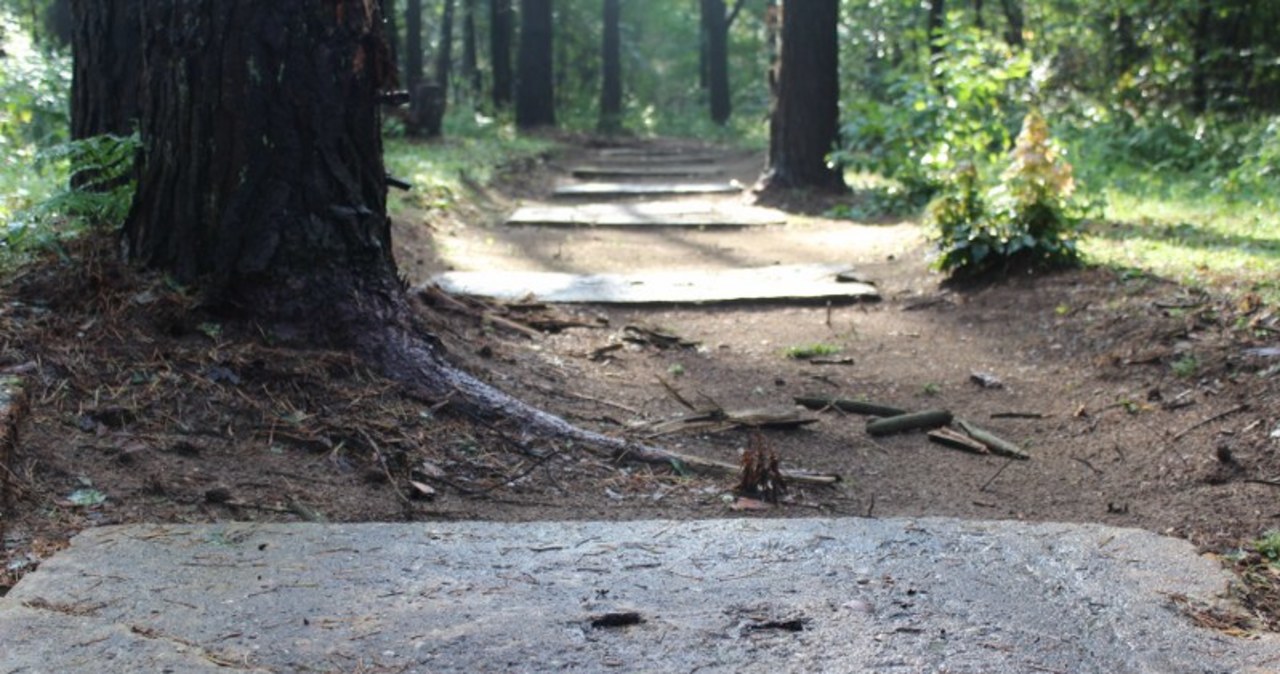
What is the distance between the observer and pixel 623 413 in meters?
5.27

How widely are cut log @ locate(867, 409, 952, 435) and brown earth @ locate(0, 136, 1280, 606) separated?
84 mm

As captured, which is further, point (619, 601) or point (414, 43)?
point (414, 43)

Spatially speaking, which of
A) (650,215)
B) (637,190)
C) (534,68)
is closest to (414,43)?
(534,68)

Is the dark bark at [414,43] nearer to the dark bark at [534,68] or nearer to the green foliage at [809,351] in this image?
the dark bark at [534,68]

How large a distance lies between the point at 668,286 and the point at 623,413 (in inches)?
119

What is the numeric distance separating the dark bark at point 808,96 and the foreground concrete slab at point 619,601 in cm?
946

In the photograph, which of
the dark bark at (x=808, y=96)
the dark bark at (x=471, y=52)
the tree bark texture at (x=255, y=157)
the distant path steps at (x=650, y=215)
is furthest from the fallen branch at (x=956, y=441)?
the dark bark at (x=471, y=52)

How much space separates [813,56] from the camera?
12711 mm

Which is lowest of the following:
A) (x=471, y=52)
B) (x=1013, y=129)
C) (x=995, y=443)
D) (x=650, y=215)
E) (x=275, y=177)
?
(x=995, y=443)

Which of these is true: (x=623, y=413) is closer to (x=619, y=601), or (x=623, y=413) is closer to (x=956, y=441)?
(x=956, y=441)

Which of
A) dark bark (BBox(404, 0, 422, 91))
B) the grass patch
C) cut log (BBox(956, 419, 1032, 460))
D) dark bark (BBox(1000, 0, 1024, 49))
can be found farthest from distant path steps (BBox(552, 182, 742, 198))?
cut log (BBox(956, 419, 1032, 460))

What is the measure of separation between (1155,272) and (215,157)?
496cm

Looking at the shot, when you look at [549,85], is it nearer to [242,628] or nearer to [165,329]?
[165,329]

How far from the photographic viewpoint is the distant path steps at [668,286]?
7785 mm
